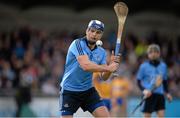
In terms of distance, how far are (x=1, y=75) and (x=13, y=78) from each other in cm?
34

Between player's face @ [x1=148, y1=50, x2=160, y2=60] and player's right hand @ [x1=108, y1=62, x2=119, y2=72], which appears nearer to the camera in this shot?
player's right hand @ [x1=108, y1=62, x2=119, y2=72]

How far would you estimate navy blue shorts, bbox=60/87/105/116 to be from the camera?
11.0 m

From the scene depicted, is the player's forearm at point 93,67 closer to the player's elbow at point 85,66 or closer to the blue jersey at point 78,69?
the player's elbow at point 85,66

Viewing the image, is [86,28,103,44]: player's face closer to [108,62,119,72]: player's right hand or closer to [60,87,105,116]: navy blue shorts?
[108,62,119,72]: player's right hand

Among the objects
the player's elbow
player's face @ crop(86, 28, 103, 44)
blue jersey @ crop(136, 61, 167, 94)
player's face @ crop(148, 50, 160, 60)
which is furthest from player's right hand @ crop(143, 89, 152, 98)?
the player's elbow

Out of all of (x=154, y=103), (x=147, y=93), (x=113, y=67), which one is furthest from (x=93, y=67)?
(x=154, y=103)

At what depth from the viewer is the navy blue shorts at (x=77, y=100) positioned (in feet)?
36.0

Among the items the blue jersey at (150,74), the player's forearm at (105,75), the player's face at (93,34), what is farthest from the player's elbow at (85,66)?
the blue jersey at (150,74)

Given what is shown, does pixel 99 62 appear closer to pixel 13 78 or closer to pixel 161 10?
pixel 13 78

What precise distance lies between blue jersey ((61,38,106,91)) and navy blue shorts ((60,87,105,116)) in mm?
81

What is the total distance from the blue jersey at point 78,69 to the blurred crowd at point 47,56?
24.2 feet

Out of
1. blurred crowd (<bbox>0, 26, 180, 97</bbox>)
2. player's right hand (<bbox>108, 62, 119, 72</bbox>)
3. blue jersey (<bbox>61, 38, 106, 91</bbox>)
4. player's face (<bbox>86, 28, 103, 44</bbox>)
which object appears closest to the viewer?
player's right hand (<bbox>108, 62, 119, 72</bbox>)

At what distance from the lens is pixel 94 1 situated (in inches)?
942

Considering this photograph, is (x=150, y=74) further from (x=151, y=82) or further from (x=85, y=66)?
(x=85, y=66)
